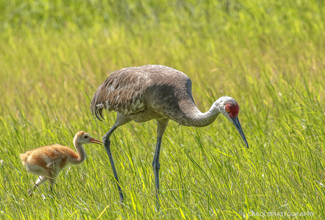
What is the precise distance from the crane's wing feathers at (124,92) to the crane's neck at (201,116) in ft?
1.72

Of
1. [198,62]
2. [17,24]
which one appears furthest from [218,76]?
[17,24]

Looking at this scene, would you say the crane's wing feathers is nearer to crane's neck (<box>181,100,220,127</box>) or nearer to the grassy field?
the grassy field

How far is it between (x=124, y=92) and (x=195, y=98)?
2.23 m

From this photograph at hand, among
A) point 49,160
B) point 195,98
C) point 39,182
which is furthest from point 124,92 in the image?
point 195,98

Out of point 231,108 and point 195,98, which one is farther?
point 195,98

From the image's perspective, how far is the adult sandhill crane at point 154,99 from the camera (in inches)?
162

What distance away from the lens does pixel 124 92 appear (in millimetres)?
4594

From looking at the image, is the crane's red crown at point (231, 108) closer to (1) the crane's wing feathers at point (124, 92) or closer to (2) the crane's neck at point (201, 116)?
(2) the crane's neck at point (201, 116)

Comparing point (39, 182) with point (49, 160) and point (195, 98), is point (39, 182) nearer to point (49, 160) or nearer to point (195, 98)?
point (49, 160)

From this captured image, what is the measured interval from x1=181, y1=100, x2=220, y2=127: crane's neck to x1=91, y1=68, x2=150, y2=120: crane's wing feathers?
0.52 meters

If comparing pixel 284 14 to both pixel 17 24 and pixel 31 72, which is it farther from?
pixel 17 24

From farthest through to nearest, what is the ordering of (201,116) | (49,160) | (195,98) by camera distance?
(195,98), (49,160), (201,116)

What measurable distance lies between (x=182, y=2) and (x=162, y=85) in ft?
21.6

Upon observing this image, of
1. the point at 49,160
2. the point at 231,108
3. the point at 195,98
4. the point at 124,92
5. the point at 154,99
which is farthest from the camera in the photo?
the point at 195,98
